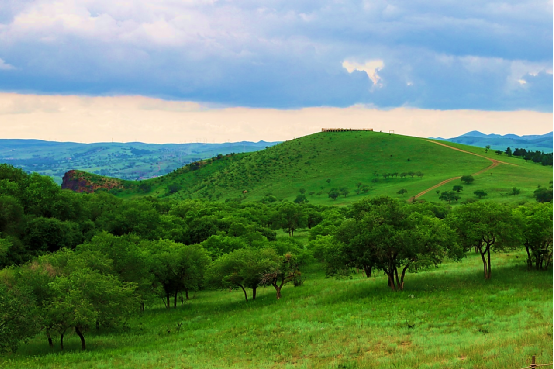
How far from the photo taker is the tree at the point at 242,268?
5106 centimetres

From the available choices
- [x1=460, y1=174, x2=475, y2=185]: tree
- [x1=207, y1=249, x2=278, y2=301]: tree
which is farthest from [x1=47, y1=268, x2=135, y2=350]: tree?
[x1=460, y1=174, x2=475, y2=185]: tree

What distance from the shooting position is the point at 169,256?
53625mm

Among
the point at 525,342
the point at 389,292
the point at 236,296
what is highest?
the point at 525,342

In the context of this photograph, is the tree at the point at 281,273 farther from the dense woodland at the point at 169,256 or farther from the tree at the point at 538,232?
the tree at the point at 538,232

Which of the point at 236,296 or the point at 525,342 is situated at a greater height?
the point at 525,342

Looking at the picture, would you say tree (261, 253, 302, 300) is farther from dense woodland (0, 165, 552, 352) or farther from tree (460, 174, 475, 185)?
tree (460, 174, 475, 185)

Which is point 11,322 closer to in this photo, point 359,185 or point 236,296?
point 236,296

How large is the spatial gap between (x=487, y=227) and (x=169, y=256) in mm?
35201

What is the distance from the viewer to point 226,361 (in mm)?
27844

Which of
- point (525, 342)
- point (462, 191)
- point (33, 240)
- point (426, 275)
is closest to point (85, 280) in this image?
point (525, 342)

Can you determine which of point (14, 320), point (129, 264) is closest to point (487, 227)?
point (129, 264)

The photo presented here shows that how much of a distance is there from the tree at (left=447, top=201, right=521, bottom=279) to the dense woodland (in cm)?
10

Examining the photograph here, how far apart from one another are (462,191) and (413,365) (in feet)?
502

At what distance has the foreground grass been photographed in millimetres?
23812
